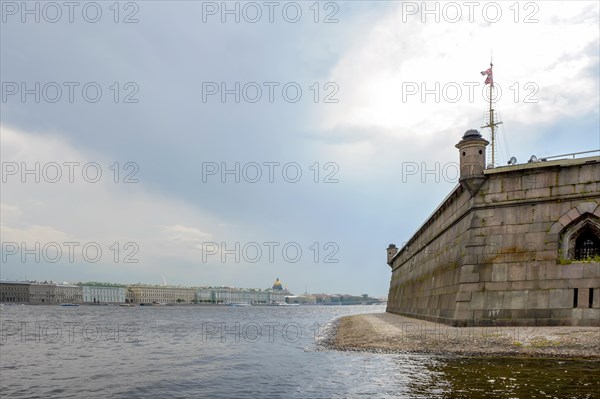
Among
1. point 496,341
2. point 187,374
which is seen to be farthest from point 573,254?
point 187,374

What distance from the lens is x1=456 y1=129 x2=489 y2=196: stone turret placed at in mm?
20484

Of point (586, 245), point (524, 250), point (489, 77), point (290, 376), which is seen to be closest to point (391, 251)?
point (489, 77)

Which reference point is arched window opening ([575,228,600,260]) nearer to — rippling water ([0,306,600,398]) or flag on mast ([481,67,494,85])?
rippling water ([0,306,600,398])

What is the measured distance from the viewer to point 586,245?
1823 centimetres

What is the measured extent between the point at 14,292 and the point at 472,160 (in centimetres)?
21620

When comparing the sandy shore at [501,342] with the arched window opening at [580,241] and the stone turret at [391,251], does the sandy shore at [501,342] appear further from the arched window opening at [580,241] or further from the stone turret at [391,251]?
the stone turret at [391,251]

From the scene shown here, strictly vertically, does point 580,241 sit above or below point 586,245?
above

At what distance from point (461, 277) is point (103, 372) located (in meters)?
15.7

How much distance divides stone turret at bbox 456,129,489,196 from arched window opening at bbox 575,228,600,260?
4.58 m

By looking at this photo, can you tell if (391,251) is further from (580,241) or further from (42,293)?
(42,293)

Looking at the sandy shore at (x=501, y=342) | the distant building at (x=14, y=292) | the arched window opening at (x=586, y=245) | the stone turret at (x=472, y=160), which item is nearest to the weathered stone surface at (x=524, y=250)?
the stone turret at (x=472, y=160)

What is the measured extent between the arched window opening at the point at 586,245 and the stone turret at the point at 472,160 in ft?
15.0

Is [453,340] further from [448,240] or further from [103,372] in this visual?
[103,372]

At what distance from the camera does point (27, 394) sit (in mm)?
13195
